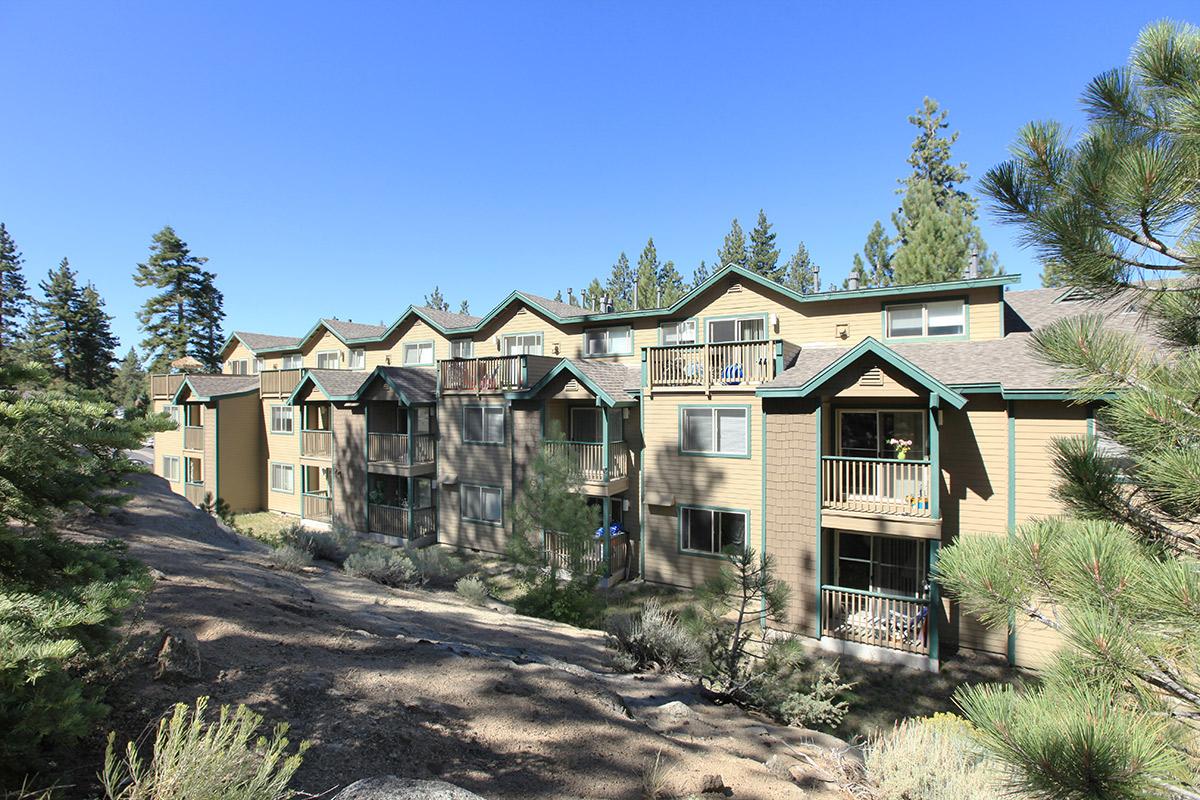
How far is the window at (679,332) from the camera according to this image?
60.2ft

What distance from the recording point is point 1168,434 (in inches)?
138

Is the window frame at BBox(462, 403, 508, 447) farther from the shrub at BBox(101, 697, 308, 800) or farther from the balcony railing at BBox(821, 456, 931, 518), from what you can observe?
the shrub at BBox(101, 697, 308, 800)

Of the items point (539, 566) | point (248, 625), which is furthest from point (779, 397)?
point (248, 625)

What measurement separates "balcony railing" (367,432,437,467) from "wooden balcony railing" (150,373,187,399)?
1389 centimetres

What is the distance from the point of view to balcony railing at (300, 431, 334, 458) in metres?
24.4

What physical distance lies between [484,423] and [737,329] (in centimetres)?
964

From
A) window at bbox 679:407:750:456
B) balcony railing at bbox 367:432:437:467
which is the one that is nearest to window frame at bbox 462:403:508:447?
balcony railing at bbox 367:432:437:467

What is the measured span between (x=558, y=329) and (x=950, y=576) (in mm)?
18826

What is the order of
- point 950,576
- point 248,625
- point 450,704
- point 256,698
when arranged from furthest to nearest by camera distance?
point 248,625 < point 450,704 < point 256,698 < point 950,576

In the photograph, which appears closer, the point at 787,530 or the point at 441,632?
the point at 441,632

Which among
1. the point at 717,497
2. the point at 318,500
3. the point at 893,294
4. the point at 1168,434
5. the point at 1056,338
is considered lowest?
the point at 318,500

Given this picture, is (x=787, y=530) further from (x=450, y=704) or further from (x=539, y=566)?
(x=450, y=704)

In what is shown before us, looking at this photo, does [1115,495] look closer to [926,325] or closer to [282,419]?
[926,325]

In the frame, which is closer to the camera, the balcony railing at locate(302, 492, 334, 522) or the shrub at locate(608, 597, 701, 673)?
the shrub at locate(608, 597, 701, 673)
